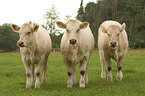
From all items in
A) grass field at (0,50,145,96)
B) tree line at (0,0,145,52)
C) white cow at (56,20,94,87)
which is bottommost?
grass field at (0,50,145,96)

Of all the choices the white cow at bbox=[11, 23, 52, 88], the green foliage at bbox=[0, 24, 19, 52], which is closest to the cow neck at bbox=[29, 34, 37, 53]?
the white cow at bbox=[11, 23, 52, 88]

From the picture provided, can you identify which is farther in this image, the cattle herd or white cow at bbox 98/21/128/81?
white cow at bbox 98/21/128/81

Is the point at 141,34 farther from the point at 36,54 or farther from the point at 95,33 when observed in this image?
the point at 36,54

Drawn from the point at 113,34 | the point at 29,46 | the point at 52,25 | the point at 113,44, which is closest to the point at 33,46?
the point at 29,46

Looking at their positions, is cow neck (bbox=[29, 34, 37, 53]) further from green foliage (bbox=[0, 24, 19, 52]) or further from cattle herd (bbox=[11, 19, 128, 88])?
green foliage (bbox=[0, 24, 19, 52])

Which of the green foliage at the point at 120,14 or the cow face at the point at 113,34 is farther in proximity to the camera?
the green foliage at the point at 120,14

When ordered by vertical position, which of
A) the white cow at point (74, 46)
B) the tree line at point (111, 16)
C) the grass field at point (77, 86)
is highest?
the tree line at point (111, 16)

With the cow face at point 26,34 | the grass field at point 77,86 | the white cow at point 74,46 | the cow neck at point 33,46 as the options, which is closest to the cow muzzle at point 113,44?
the white cow at point 74,46

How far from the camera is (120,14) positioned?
56.8 meters

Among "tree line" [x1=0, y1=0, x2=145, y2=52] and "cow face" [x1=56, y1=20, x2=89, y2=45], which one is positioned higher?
"tree line" [x1=0, y1=0, x2=145, y2=52]

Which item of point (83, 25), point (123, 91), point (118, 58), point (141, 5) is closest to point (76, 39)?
point (83, 25)

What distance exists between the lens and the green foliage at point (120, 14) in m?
53.7

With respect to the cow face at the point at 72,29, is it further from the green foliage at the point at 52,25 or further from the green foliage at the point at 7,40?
the green foliage at the point at 7,40

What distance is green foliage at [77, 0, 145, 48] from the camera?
176 ft
